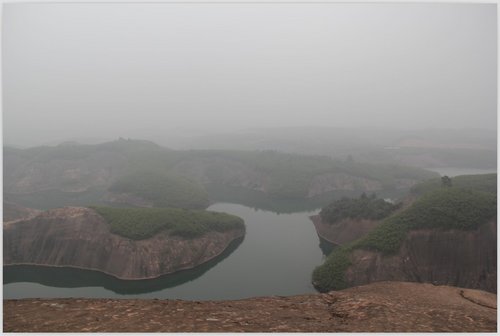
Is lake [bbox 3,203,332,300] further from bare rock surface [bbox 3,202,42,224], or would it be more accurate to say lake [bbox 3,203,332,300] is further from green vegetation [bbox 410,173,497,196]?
green vegetation [bbox 410,173,497,196]

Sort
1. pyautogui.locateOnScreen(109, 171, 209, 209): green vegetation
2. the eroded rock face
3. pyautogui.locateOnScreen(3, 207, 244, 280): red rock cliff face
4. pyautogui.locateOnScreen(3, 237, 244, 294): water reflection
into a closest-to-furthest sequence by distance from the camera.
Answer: pyautogui.locateOnScreen(3, 237, 244, 294): water reflection, pyautogui.locateOnScreen(3, 207, 244, 280): red rock cliff face, the eroded rock face, pyautogui.locateOnScreen(109, 171, 209, 209): green vegetation

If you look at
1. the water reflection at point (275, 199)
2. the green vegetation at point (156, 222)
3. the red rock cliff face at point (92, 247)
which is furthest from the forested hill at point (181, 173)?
the red rock cliff face at point (92, 247)

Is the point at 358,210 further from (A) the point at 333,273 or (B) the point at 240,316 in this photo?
(B) the point at 240,316

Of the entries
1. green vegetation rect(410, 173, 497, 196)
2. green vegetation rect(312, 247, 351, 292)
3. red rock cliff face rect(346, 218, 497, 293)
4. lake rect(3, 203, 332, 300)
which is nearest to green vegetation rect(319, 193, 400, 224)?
lake rect(3, 203, 332, 300)

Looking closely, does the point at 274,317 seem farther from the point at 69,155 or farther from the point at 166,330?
the point at 69,155

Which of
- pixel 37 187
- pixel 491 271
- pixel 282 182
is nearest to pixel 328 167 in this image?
pixel 282 182

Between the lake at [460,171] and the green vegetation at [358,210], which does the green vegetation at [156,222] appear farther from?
the lake at [460,171]
